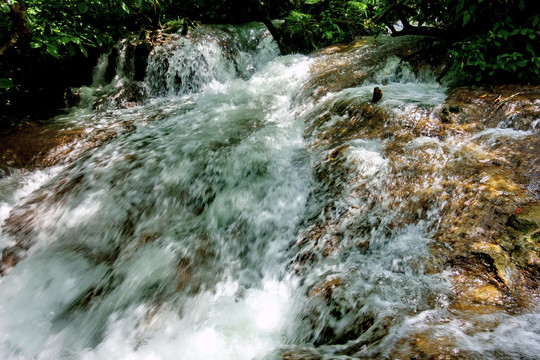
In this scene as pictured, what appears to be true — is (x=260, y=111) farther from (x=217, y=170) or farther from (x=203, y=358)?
(x=203, y=358)

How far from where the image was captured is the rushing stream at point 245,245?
194cm

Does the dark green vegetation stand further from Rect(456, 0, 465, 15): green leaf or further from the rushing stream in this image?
the rushing stream

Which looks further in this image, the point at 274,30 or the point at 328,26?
the point at 328,26

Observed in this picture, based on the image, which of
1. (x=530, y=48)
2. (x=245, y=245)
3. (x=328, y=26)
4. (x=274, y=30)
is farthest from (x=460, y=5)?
(x=274, y=30)

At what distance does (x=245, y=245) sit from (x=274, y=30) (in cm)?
649

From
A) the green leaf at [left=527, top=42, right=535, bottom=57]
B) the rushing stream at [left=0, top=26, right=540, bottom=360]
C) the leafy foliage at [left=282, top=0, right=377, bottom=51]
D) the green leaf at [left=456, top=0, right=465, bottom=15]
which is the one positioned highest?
the leafy foliage at [left=282, top=0, right=377, bottom=51]

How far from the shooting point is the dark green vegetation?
3438mm

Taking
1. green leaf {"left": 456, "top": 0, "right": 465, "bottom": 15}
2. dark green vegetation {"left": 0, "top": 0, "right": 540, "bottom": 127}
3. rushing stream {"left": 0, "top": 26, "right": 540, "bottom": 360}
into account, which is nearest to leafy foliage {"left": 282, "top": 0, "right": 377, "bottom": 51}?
dark green vegetation {"left": 0, "top": 0, "right": 540, "bottom": 127}

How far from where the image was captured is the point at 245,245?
311 cm

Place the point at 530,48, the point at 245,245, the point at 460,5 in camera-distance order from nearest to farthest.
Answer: the point at 245,245 < the point at 530,48 < the point at 460,5

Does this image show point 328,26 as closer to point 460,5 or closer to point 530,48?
point 460,5

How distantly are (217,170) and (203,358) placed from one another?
2.39 m

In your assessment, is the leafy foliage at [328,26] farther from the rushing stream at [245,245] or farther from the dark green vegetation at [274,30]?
the rushing stream at [245,245]

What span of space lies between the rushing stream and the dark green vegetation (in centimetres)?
74
